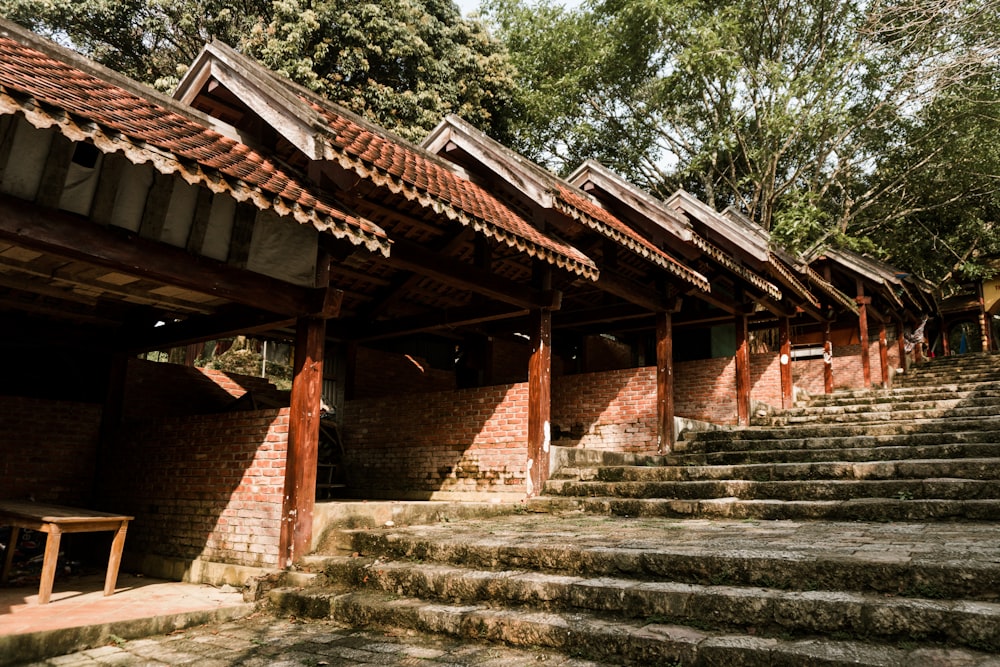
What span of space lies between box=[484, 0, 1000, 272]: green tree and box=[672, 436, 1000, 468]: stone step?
7.99m

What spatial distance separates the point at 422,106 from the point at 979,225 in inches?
692

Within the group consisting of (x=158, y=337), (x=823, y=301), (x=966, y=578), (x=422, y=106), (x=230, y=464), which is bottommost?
(x=966, y=578)

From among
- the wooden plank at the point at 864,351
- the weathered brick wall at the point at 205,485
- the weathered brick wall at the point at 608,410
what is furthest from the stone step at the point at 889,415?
the weathered brick wall at the point at 205,485

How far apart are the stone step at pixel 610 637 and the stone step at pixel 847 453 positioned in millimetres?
4704

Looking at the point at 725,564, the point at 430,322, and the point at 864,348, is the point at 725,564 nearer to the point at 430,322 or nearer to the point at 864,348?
the point at 430,322

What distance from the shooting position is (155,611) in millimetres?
4562

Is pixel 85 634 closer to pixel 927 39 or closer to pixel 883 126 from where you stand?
pixel 927 39

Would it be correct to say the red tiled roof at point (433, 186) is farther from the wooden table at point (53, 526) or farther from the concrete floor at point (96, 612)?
the concrete floor at point (96, 612)

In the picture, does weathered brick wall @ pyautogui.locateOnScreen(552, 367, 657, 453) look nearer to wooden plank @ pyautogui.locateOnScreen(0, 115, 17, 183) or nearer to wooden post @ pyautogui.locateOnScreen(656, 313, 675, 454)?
wooden post @ pyautogui.locateOnScreen(656, 313, 675, 454)

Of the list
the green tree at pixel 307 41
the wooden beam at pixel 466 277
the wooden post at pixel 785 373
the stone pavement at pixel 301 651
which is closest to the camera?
the stone pavement at pixel 301 651

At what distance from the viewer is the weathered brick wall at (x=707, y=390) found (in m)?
11.6

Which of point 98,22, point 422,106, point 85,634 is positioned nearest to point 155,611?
point 85,634

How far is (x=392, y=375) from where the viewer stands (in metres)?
11.0

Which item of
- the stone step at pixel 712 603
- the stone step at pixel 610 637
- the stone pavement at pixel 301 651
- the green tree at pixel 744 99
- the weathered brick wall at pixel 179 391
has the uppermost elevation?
the green tree at pixel 744 99
